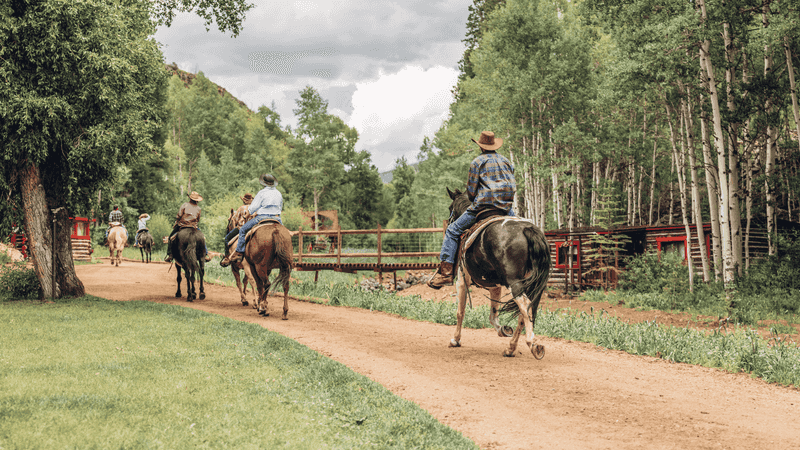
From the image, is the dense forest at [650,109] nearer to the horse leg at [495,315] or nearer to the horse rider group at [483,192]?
the horse rider group at [483,192]

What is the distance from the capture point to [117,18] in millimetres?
12023

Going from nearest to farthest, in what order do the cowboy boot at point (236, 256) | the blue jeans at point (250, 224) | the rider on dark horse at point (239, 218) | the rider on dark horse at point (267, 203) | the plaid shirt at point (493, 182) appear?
the plaid shirt at point (493, 182) < the rider on dark horse at point (267, 203) < the blue jeans at point (250, 224) < the cowboy boot at point (236, 256) < the rider on dark horse at point (239, 218)

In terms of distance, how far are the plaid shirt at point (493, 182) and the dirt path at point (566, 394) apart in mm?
2308

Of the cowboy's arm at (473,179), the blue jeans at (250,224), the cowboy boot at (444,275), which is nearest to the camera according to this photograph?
the cowboy's arm at (473,179)

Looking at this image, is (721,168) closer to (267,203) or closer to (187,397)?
(267,203)

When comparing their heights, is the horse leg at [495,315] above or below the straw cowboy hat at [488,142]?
below

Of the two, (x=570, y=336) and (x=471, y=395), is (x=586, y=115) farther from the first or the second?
(x=471, y=395)

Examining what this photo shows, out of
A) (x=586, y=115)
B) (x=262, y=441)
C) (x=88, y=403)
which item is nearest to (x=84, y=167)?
(x=88, y=403)

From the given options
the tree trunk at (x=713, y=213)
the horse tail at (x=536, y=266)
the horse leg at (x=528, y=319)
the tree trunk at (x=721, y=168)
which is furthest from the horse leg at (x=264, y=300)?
the tree trunk at (x=713, y=213)

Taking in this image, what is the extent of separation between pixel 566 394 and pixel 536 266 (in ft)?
5.86

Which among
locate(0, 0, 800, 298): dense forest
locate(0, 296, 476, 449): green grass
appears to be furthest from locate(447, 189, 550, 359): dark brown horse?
locate(0, 0, 800, 298): dense forest

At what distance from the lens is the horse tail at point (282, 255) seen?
11.5 m

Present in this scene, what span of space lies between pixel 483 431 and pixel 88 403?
3.56 metres

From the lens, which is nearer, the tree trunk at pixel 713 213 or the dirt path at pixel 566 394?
the dirt path at pixel 566 394
